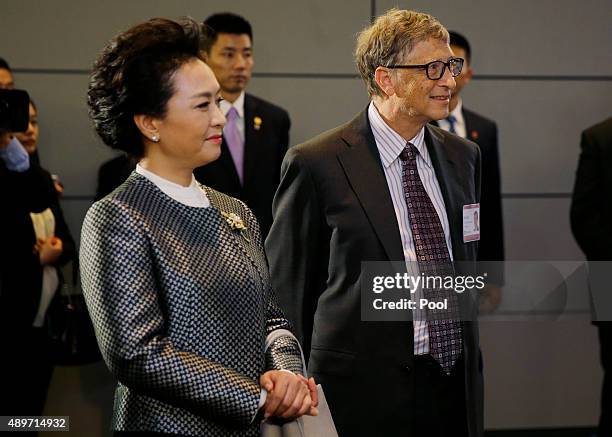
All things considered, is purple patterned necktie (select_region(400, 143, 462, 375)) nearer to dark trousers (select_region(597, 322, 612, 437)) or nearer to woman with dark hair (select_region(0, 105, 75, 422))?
woman with dark hair (select_region(0, 105, 75, 422))

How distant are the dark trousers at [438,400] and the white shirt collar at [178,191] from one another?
92cm

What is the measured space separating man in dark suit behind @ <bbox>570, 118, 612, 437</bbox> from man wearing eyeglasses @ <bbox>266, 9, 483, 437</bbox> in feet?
4.91

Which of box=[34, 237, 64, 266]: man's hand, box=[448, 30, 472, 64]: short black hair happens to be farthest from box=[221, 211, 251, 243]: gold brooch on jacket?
box=[448, 30, 472, 64]: short black hair

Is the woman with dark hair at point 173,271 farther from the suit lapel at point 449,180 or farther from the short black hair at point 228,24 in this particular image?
the short black hair at point 228,24

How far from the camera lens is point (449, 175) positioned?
2.71 meters

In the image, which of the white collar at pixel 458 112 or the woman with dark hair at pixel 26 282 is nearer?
the woman with dark hair at pixel 26 282

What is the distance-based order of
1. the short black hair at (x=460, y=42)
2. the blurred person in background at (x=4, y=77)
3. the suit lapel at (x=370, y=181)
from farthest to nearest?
1. the short black hair at (x=460, y=42)
2. the blurred person in background at (x=4, y=77)
3. the suit lapel at (x=370, y=181)

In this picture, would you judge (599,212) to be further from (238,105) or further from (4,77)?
(4,77)

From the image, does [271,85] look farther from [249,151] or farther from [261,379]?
[261,379]

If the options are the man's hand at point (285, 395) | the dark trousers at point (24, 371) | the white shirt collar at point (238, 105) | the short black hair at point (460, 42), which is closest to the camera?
the man's hand at point (285, 395)

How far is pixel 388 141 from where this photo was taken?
2664mm

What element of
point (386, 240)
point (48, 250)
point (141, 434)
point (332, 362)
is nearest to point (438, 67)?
point (386, 240)

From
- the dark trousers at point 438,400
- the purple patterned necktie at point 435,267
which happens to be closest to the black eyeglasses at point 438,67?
the purple patterned necktie at point 435,267

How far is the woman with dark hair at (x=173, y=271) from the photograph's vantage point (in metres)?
1.73
